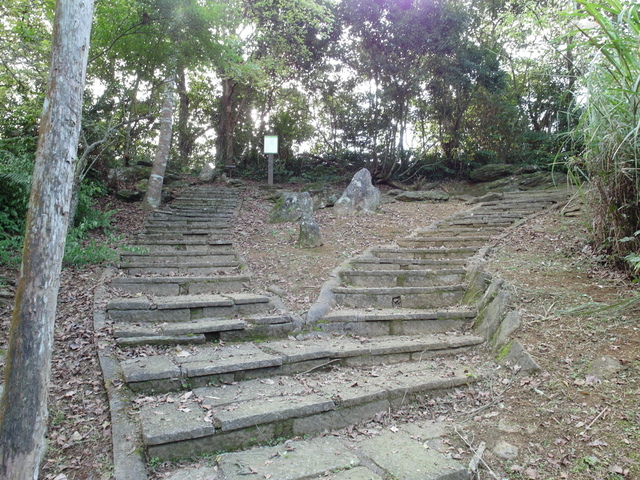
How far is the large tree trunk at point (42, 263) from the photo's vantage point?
1.88m

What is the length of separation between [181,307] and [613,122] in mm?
4235

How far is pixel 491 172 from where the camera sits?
1269 centimetres

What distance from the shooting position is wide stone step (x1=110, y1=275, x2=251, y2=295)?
16.4ft

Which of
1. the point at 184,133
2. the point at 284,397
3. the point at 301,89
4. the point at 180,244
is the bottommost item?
the point at 284,397

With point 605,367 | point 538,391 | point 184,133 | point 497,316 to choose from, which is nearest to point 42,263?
point 538,391

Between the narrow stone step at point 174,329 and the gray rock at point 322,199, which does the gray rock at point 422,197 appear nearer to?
the gray rock at point 322,199

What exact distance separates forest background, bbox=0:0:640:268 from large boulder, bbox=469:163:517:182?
0.44 meters

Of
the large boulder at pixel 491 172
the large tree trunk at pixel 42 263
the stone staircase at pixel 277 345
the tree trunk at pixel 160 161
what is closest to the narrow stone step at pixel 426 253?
the stone staircase at pixel 277 345

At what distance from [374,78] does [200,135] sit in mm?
7519

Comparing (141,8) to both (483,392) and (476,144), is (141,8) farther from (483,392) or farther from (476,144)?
(476,144)

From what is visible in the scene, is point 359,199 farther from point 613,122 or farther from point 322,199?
point 613,122

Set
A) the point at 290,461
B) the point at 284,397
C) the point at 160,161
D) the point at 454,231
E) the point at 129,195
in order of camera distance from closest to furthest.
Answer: the point at 290,461
the point at 284,397
the point at 454,231
the point at 160,161
the point at 129,195

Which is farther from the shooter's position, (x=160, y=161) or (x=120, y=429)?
(x=160, y=161)

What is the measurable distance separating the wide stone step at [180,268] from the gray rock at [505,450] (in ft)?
13.9
